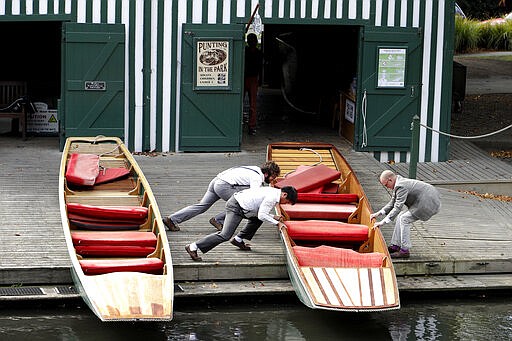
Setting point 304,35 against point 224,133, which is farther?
point 304,35

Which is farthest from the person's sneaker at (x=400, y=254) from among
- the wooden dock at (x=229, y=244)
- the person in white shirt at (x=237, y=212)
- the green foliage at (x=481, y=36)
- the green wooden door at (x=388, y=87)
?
the green foliage at (x=481, y=36)

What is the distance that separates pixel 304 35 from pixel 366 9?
6.31 meters

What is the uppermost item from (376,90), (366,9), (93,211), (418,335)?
(366,9)

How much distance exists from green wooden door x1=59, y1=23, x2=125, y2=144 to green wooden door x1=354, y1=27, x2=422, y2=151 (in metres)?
4.35

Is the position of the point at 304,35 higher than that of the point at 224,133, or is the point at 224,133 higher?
the point at 304,35

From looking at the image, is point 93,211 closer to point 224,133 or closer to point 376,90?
point 224,133

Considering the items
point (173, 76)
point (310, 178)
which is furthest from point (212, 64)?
point (310, 178)

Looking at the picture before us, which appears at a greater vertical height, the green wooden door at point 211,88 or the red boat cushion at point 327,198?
the green wooden door at point 211,88

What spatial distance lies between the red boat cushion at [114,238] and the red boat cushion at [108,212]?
0.52 metres

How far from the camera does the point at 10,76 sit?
25016mm

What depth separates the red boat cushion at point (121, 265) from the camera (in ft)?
43.4

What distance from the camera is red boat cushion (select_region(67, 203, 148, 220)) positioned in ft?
48.9

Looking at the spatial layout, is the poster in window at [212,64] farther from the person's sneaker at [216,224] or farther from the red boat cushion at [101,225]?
the red boat cushion at [101,225]

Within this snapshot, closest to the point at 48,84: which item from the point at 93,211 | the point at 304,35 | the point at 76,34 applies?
the point at 76,34
